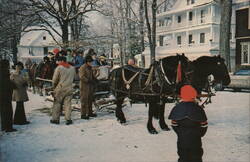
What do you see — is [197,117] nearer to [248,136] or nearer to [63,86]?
[248,136]

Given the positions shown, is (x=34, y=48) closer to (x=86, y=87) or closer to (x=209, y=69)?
(x=86, y=87)

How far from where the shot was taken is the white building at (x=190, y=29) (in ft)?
119

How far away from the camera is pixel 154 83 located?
24.7 feet

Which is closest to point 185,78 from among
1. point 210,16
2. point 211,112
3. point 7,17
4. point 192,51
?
point 211,112

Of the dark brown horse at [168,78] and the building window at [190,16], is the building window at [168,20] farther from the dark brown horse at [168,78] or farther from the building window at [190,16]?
the dark brown horse at [168,78]

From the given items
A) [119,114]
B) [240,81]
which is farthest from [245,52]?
[119,114]

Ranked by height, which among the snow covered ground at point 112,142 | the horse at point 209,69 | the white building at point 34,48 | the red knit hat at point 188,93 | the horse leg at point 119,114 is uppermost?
the white building at point 34,48

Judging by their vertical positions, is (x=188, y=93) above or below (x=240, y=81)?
above

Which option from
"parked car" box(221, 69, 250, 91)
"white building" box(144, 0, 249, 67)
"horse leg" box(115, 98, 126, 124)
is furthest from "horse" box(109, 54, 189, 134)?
"white building" box(144, 0, 249, 67)

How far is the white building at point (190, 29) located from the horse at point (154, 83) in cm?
2670

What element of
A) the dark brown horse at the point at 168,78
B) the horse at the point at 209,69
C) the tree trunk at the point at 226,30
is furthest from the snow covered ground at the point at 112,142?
the tree trunk at the point at 226,30

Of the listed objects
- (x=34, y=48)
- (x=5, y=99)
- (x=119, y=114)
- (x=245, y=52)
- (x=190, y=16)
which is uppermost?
(x=190, y=16)

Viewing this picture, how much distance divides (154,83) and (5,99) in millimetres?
4171

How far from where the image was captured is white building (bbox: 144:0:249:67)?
119 ft
